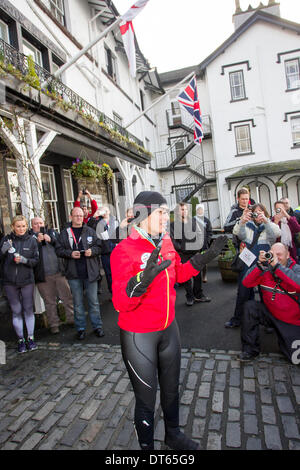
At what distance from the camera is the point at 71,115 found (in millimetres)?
5984

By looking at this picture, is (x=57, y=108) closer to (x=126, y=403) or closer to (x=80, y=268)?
(x=80, y=268)

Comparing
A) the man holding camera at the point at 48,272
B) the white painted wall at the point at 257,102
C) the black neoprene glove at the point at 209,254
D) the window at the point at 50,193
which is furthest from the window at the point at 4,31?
the white painted wall at the point at 257,102

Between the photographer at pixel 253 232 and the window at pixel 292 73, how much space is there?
17.2 m

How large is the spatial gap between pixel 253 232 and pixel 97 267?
2.48 metres

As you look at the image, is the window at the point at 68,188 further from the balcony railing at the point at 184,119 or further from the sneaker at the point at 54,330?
the balcony railing at the point at 184,119

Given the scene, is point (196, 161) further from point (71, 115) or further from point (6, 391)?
point (6, 391)

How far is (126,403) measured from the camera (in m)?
2.81

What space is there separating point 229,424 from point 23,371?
103 inches

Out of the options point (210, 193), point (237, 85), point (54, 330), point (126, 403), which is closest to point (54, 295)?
point (54, 330)

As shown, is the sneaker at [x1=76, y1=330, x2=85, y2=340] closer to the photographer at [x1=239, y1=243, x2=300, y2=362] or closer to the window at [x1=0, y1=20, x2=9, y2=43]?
the photographer at [x1=239, y1=243, x2=300, y2=362]

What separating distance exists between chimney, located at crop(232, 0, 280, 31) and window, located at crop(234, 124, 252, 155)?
7423 millimetres

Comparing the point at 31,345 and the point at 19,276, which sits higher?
the point at 19,276
